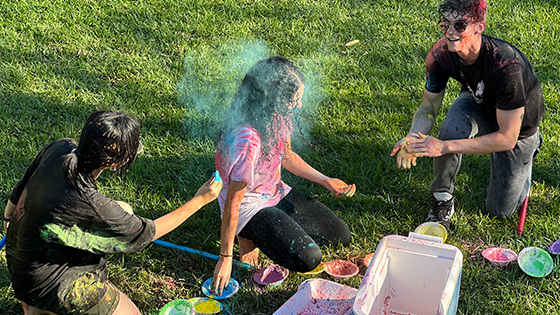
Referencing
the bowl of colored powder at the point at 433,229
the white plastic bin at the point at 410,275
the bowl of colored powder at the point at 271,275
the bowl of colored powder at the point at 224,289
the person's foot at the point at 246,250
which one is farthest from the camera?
the bowl of colored powder at the point at 433,229

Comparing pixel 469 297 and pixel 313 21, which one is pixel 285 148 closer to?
pixel 469 297

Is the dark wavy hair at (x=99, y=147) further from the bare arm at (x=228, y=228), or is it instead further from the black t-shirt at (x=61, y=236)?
the bare arm at (x=228, y=228)

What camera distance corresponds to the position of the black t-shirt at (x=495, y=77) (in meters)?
2.97

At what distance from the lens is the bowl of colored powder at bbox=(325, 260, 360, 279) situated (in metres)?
3.00

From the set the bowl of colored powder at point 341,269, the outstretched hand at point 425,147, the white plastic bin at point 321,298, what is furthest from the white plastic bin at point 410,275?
the outstretched hand at point 425,147

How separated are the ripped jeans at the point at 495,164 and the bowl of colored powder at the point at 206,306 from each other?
1351 millimetres

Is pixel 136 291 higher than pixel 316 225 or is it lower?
lower

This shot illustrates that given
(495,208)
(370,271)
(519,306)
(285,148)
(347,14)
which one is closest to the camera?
(370,271)

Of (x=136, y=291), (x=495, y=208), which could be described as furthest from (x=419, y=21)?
(x=136, y=291)

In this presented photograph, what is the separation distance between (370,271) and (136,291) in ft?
3.73

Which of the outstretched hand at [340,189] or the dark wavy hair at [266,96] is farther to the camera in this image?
the outstretched hand at [340,189]

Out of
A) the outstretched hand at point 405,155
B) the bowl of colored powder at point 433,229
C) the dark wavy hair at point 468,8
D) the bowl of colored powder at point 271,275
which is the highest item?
the dark wavy hair at point 468,8

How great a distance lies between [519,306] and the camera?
2785mm

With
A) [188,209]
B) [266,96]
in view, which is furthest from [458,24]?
[188,209]
